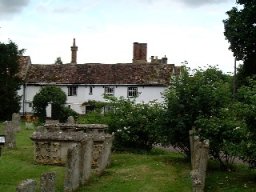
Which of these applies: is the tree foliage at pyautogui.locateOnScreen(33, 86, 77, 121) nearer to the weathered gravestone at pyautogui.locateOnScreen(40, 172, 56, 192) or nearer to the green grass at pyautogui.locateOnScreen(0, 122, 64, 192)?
the green grass at pyautogui.locateOnScreen(0, 122, 64, 192)

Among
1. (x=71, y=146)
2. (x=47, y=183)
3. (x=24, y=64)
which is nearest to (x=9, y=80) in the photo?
(x=24, y=64)

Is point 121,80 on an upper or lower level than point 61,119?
upper

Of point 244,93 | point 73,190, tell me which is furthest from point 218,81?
point 73,190

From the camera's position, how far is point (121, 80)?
62.8 metres

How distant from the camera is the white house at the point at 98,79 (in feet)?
201

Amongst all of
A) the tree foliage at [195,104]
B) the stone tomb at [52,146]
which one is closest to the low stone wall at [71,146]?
the stone tomb at [52,146]

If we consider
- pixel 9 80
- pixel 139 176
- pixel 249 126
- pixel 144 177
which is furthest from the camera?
pixel 9 80

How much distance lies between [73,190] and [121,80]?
4791 centimetres

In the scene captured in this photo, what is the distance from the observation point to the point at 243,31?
4291 cm

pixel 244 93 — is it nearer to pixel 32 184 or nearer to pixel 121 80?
pixel 32 184

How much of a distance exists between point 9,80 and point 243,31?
25542 millimetres

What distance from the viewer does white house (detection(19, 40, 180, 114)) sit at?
61.4 m

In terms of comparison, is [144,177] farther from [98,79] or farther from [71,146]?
[98,79]

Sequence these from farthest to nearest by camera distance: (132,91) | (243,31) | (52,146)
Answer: (132,91), (243,31), (52,146)
